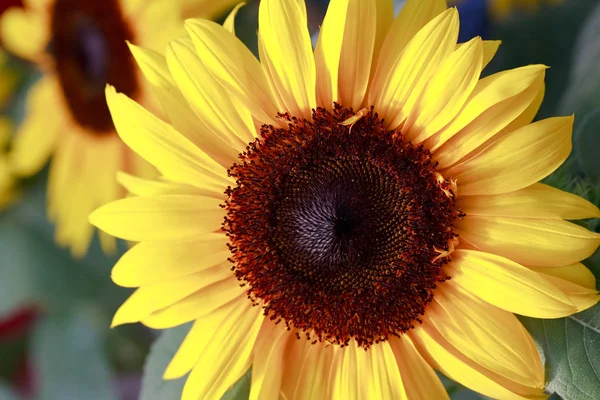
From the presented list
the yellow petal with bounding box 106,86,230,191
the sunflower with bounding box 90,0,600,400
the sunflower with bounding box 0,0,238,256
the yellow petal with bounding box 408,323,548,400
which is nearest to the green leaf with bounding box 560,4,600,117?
the sunflower with bounding box 90,0,600,400

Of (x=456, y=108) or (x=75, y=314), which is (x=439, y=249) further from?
(x=75, y=314)

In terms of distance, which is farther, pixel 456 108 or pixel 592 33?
pixel 592 33

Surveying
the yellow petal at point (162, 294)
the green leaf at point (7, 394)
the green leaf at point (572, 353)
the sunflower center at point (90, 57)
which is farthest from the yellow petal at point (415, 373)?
the green leaf at point (7, 394)

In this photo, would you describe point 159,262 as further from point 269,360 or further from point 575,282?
point 575,282

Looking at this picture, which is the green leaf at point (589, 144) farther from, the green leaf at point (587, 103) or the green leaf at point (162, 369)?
the green leaf at point (162, 369)

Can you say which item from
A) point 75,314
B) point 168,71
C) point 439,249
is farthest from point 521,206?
point 75,314

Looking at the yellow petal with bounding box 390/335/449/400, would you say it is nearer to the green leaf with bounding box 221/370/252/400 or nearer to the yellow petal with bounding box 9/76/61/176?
the green leaf with bounding box 221/370/252/400

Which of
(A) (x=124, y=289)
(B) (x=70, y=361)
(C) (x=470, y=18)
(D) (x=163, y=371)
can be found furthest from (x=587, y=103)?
(B) (x=70, y=361)
